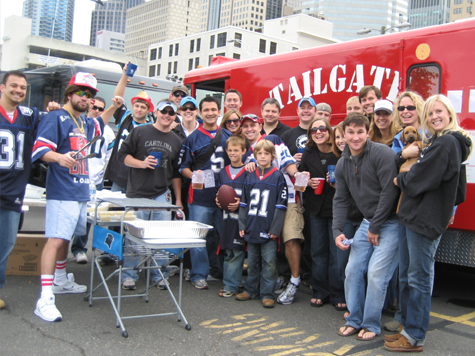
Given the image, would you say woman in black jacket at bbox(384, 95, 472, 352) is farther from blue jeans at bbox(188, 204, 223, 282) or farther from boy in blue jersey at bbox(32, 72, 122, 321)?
boy in blue jersey at bbox(32, 72, 122, 321)

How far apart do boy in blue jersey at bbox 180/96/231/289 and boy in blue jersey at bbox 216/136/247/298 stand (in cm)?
31

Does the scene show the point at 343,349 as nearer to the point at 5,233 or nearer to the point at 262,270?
the point at 262,270

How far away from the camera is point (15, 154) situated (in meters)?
4.44

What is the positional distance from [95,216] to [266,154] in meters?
1.89

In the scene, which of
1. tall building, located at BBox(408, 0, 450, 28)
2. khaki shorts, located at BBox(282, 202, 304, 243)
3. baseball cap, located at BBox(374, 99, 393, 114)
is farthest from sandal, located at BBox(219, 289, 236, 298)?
tall building, located at BBox(408, 0, 450, 28)

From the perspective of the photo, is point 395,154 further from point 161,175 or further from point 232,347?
point 161,175

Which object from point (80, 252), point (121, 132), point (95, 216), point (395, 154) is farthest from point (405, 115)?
point (80, 252)

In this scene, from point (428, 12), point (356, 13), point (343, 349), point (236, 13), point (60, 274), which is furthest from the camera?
point (236, 13)

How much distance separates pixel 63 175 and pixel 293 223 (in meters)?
2.44

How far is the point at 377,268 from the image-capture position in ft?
13.0

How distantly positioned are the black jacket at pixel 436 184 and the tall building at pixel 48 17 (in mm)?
94741

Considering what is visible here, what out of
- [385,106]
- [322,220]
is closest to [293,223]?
[322,220]

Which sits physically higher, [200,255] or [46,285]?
[200,255]

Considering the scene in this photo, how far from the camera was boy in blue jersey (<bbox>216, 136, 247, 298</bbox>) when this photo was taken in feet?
17.2
